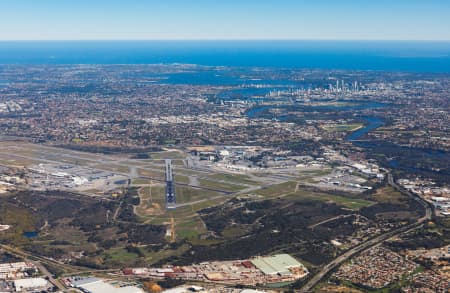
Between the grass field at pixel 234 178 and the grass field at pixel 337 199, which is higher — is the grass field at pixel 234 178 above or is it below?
above

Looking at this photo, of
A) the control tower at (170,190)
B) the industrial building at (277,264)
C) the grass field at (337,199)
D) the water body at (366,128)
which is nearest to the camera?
the industrial building at (277,264)

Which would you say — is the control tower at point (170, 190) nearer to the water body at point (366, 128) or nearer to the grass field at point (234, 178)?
the grass field at point (234, 178)

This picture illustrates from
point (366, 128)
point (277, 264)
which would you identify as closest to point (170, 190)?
point (277, 264)

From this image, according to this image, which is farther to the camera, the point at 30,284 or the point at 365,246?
the point at 365,246

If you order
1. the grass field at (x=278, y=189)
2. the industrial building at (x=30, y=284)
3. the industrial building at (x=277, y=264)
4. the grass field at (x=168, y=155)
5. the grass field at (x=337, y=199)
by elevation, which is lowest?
the industrial building at (x=30, y=284)

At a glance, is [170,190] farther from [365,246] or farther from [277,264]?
[365,246]

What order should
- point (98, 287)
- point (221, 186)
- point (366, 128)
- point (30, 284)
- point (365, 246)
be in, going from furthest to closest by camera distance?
1. point (366, 128)
2. point (221, 186)
3. point (365, 246)
4. point (30, 284)
5. point (98, 287)

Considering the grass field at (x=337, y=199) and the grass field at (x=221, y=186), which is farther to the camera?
the grass field at (x=221, y=186)

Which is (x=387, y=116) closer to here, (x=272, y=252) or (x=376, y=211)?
(x=376, y=211)

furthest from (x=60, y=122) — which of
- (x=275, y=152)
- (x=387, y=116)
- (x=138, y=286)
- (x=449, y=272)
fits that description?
(x=449, y=272)

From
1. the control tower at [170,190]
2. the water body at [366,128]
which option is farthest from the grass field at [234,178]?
the water body at [366,128]

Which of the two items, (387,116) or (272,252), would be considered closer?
(272,252)
